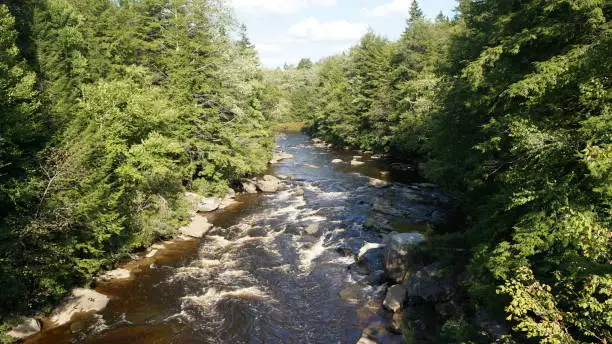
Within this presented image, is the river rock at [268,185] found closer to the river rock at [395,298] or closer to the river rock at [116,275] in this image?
the river rock at [116,275]

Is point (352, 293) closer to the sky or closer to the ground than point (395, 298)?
closer to the ground

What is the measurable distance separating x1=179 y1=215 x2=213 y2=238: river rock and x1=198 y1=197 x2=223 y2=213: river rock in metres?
2.48

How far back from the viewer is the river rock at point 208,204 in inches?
1071

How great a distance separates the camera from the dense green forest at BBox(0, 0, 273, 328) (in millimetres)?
12992

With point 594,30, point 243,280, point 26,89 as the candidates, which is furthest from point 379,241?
point 26,89

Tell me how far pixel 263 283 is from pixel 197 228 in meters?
7.87

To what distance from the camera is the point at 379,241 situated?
2105cm

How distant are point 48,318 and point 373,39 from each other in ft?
182

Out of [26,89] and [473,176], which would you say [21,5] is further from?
[473,176]

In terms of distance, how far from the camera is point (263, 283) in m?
17.1

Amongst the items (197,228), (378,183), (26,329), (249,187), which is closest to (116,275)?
(26,329)

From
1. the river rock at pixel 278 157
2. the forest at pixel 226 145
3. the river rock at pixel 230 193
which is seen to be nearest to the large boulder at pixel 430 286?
the forest at pixel 226 145

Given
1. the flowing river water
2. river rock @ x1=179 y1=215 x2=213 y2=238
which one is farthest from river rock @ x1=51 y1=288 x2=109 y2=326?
river rock @ x1=179 y1=215 x2=213 y2=238

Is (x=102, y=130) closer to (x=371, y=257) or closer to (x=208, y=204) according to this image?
(x=208, y=204)
